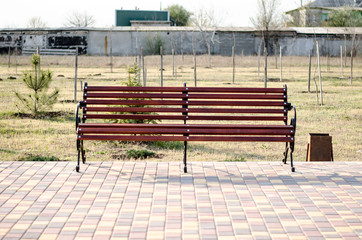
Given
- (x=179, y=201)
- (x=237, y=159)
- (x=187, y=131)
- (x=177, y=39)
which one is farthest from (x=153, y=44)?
(x=179, y=201)

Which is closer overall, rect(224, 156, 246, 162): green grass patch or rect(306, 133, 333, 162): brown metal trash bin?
rect(306, 133, 333, 162): brown metal trash bin

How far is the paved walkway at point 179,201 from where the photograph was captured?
4.05 meters

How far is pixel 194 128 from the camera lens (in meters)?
5.83

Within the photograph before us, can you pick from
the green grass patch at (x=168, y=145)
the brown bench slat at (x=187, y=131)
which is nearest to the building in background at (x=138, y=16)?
the green grass patch at (x=168, y=145)

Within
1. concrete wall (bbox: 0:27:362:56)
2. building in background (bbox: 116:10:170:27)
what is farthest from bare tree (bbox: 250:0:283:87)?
building in background (bbox: 116:10:170:27)

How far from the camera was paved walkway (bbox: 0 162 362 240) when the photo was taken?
405 cm

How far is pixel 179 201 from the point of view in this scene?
4746 mm

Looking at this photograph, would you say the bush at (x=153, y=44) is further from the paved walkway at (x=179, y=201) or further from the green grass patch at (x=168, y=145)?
the paved walkway at (x=179, y=201)

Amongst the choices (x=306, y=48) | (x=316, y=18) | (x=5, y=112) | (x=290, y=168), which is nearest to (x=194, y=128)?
(x=290, y=168)

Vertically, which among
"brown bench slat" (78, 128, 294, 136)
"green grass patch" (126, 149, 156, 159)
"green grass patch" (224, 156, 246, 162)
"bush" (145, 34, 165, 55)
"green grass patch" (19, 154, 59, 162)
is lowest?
"green grass patch" (224, 156, 246, 162)

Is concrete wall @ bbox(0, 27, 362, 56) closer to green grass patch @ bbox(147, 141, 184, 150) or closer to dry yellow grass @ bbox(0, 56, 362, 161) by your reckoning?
dry yellow grass @ bbox(0, 56, 362, 161)

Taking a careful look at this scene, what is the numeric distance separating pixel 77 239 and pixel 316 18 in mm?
50794

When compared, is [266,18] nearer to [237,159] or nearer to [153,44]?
[153,44]

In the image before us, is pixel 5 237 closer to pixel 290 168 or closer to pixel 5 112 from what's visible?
pixel 290 168
